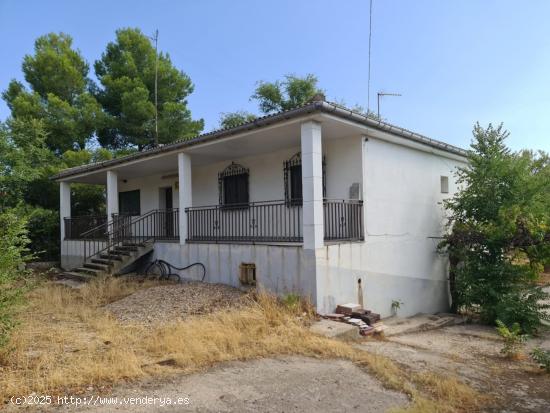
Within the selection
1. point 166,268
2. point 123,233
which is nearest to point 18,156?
point 123,233

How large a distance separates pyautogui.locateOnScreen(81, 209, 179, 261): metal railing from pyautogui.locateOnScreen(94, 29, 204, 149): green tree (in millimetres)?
8851

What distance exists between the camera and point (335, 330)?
671 cm

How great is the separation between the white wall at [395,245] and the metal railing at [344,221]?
0.22 meters

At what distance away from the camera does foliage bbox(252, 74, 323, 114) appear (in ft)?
81.3

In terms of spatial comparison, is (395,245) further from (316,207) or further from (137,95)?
(137,95)

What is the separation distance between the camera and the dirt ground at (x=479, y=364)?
4.54m

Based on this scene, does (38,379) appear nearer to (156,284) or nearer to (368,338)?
(368,338)

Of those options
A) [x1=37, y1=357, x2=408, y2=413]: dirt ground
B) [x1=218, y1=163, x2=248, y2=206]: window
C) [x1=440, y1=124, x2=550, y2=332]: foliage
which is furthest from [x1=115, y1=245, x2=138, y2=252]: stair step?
[x1=440, y1=124, x2=550, y2=332]: foliage

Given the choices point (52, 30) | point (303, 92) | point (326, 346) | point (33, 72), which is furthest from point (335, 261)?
point (52, 30)

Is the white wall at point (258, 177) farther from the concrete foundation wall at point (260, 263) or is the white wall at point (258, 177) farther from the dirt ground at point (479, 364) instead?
the dirt ground at point (479, 364)

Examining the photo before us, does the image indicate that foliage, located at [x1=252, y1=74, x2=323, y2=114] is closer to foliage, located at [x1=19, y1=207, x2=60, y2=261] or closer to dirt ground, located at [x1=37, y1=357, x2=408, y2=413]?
foliage, located at [x1=19, y1=207, x2=60, y2=261]

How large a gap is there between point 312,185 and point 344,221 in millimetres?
1764

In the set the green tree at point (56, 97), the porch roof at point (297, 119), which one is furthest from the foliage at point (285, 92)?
the porch roof at point (297, 119)

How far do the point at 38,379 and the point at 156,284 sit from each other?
618 cm
